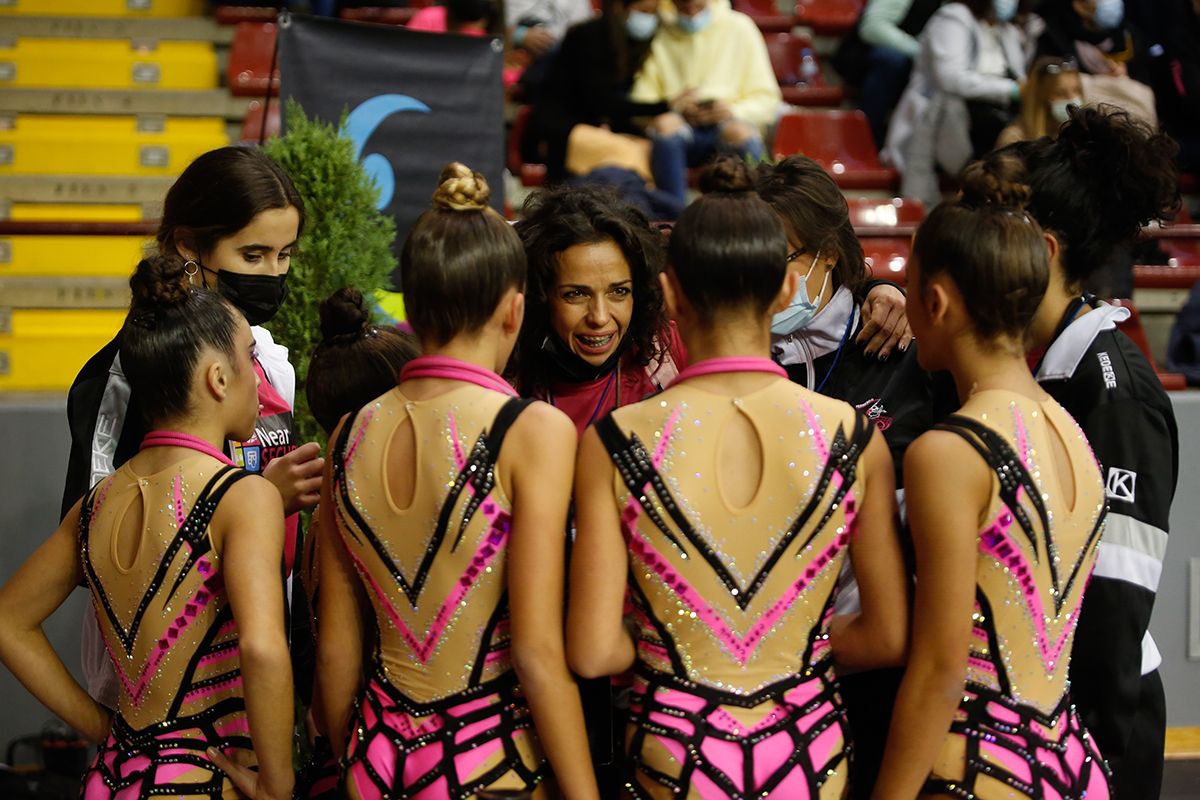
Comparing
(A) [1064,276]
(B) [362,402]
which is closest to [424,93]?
(B) [362,402]

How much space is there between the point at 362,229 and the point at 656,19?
300 centimetres

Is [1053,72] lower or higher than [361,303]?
lower

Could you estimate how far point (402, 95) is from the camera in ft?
15.6

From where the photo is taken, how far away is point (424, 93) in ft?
15.8

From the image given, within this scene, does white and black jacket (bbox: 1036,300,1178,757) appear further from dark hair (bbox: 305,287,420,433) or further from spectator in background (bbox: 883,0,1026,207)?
spectator in background (bbox: 883,0,1026,207)

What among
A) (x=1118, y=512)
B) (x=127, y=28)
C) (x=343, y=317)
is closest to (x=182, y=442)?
(x=343, y=317)

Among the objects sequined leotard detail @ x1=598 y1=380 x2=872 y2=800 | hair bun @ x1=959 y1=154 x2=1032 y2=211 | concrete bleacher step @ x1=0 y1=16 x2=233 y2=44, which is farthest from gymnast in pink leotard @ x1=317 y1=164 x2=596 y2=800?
concrete bleacher step @ x1=0 y1=16 x2=233 y2=44

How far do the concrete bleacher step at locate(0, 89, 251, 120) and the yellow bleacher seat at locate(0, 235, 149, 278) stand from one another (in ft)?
3.81

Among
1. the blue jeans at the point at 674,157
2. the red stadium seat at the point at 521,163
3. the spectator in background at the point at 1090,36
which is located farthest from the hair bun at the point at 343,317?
the spectator in background at the point at 1090,36

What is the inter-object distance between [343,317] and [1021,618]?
1211 mm

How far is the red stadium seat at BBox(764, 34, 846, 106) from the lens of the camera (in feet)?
24.9

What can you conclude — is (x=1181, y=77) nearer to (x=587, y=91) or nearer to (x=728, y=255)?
(x=587, y=91)

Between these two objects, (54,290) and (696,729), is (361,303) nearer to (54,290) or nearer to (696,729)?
(696,729)

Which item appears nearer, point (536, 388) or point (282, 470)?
point (282, 470)
